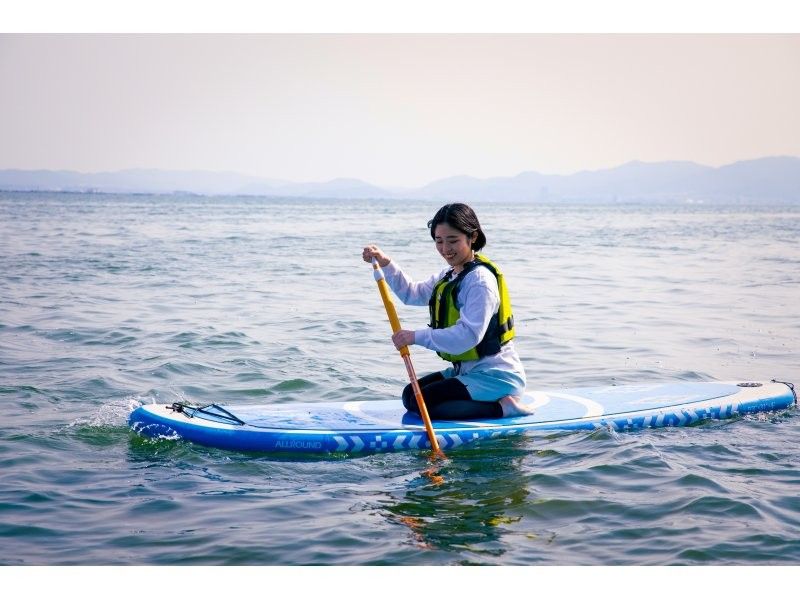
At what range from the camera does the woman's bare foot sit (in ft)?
18.0

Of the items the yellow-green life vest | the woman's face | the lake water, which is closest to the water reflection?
the lake water

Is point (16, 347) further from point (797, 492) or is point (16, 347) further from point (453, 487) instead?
point (797, 492)

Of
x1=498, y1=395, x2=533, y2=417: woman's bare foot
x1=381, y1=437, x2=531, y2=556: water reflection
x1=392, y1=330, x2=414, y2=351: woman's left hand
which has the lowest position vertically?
x1=381, y1=437, x2=531, y2=556: water reflection

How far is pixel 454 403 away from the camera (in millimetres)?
5414

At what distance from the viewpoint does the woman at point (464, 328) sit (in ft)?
16.4

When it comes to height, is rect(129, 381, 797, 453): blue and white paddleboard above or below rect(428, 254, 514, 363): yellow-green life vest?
below

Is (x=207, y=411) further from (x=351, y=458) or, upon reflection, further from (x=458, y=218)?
(x=458, y=218)

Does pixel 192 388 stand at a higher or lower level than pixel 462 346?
lower

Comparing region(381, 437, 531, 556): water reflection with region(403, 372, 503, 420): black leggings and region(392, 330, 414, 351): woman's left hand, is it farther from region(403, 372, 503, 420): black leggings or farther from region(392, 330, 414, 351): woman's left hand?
region(392, 330, 414, 351): woman's left hand

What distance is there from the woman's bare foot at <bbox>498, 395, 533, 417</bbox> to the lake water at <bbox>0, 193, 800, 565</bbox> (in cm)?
19

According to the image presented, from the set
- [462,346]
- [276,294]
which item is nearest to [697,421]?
[462,346]

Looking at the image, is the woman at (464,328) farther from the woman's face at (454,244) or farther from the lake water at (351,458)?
the lake water at (351,458)

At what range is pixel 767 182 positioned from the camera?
391ft

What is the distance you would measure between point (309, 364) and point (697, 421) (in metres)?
3.62
